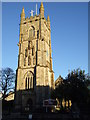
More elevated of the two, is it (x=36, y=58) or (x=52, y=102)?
(x=36, y=58)

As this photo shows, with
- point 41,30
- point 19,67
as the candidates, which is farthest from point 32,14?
point 19,67

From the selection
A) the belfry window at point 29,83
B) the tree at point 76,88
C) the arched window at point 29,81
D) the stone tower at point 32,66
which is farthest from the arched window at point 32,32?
the tree at point 76,88

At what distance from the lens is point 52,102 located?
3125 cm

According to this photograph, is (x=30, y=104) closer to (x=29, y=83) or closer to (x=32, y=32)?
(x=29, y=83)

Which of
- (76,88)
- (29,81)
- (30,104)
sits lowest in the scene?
(30,104)

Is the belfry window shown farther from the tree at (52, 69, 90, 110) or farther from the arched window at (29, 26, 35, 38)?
the arched window at (29, 26, 35, 38)

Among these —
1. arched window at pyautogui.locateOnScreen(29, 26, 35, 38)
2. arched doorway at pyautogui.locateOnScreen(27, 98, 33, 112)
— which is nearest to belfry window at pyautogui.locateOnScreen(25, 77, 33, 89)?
arched doorway at pyautogui.locateOnScreen(27, 98, 33, 112)

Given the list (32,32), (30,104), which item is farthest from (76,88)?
(32,32)

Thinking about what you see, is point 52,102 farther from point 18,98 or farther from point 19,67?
point 19,67

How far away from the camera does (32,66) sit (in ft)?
134

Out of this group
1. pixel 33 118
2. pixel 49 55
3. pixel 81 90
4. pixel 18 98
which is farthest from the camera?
pixel 49 55

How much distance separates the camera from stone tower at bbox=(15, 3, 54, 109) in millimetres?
37688

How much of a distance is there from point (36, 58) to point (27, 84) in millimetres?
7545

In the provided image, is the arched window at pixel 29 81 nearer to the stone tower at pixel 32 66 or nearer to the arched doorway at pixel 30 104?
the stone tower at pixel 32 66
